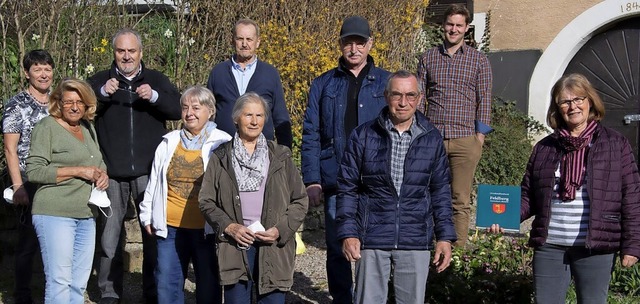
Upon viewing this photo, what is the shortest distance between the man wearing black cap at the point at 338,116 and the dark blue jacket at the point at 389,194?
0.65m

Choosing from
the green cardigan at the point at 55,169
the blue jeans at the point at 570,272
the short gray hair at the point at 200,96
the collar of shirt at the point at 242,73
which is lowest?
the blue jeans at the point at 570,272

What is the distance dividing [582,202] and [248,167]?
1831mm

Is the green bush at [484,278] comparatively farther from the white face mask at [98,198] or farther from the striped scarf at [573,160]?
the white face mask at [98,198]

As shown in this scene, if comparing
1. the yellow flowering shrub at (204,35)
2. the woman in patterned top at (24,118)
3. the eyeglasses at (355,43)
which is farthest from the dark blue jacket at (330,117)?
the yellow flowering shrub at (204,35)

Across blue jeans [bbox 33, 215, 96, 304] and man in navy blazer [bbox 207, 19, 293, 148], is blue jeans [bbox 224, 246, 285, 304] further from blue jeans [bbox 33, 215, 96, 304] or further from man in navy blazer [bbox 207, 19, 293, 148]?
man in navy blazer [bbox 207, 19, 293, 148]

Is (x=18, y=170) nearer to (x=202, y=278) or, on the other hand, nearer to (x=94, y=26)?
(x=202, y=278)

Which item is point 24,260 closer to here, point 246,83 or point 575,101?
point 246,83

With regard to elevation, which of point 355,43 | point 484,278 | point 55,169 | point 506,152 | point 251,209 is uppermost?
point 355,43

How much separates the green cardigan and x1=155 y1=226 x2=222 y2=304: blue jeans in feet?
1.80

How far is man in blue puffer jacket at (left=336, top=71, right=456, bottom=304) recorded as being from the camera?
432cm

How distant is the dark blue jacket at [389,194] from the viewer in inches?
170

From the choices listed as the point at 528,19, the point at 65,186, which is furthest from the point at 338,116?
the point at 528,19

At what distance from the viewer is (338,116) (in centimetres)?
513

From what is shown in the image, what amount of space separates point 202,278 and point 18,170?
1539 mm
